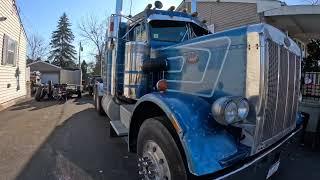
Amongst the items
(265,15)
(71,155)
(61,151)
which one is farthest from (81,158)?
(265,15)

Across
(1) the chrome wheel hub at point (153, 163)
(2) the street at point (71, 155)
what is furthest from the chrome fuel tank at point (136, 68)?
(1) the chrome wheel hub at point (153, 163)

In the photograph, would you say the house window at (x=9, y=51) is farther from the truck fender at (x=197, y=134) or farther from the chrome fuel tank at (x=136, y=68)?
the truck fender at (x=197, y=134)

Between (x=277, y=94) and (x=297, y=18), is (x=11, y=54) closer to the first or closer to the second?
(x=297, y=18)

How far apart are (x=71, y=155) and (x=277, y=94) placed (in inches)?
166

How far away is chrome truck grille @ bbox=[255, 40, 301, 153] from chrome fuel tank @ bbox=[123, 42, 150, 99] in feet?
8.37

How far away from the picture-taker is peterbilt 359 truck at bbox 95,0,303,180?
367 cm

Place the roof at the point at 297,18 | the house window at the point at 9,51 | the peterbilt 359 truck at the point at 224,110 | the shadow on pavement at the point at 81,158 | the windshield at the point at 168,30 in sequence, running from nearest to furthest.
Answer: the peterbilt 359 truck at the point at 224,110 → the shadow on pavement at the point at 81,158 → the windshield at the point at 168,30 → the roof at the point at 297,18 → the house window at the point at 9,51

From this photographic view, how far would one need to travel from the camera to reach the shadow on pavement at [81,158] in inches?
225

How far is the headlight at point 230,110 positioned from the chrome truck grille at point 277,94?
0.25 metres

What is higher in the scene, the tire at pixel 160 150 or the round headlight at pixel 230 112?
the round headlight at pixel 230 112

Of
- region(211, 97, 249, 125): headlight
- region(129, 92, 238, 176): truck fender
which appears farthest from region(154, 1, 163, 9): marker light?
region(211, 97, 249, 125): headlight

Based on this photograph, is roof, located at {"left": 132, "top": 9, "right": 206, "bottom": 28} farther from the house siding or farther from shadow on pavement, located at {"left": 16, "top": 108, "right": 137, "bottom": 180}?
the house siding

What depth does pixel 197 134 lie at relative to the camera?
3.73 metres

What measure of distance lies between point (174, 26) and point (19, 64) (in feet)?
45.7
